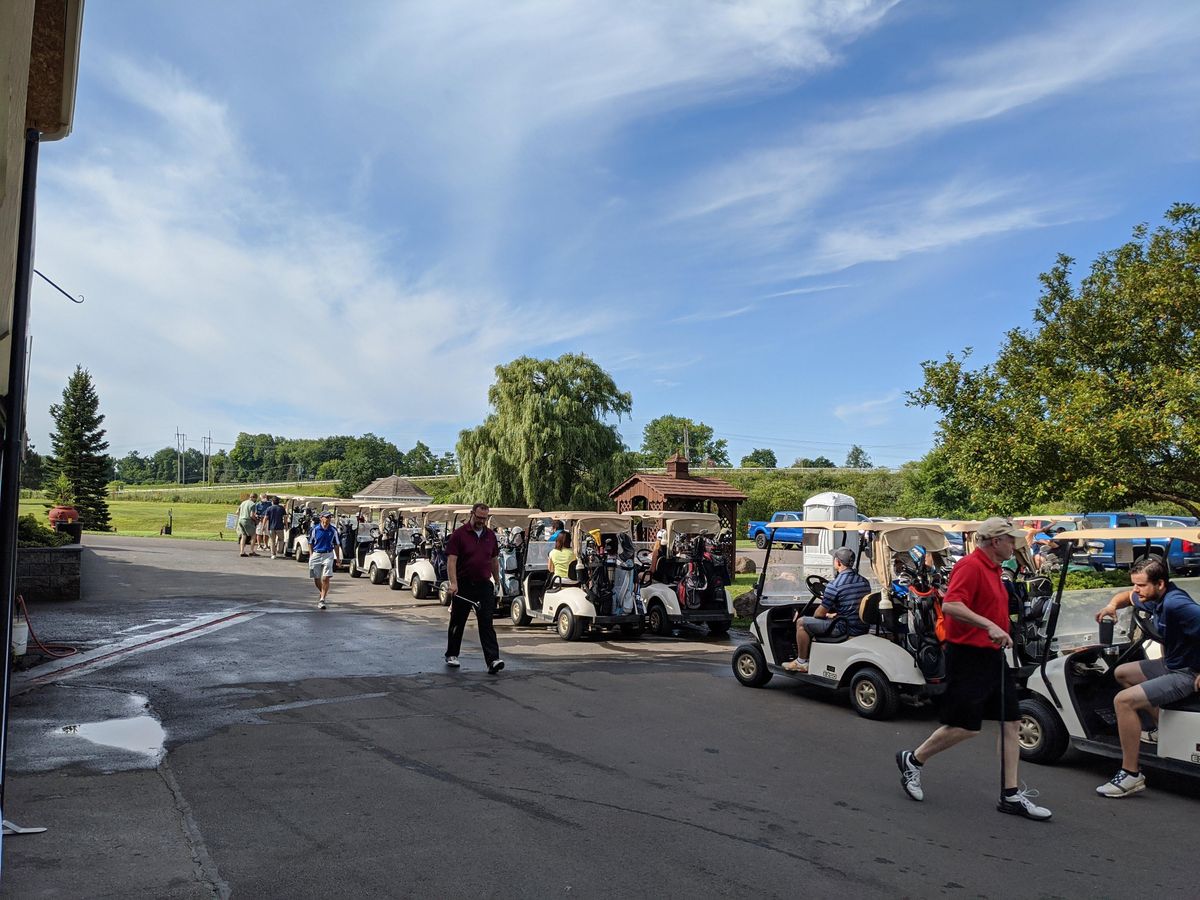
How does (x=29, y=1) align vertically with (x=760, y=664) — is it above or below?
above

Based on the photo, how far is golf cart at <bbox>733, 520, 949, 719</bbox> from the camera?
8.02 m

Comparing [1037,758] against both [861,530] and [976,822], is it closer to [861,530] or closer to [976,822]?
[976,822]

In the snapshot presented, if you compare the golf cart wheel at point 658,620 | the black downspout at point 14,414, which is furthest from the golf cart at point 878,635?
the black downspout at point 14,414

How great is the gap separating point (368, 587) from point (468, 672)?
36.8 ft

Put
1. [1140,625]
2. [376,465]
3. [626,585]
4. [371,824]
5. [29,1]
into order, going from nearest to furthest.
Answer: [29,1]
[371,824]
[1140,625]
[626,585]
[376,465]

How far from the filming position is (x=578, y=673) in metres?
9.99

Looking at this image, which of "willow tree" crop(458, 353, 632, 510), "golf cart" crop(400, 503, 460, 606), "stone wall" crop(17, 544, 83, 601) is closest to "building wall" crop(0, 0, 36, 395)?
"stone wall" crop(17, 544, 83, 601)

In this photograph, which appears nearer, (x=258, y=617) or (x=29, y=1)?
(x=29, y=1)

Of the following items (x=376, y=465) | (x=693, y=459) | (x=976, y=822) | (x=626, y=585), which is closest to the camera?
(x=976, y=822)

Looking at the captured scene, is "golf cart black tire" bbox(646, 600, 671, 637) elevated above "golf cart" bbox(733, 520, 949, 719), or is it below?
below

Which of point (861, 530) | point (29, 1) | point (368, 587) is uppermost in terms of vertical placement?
point (29, 1)

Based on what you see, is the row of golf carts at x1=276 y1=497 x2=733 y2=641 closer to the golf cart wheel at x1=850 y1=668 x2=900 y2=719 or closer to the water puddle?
the golf cart wheel at x1=850 y1=668 x2=900 y2=719

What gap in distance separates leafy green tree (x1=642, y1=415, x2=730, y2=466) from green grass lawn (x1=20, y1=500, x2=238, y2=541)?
53.3 meters

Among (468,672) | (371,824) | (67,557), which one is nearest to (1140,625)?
(371,824)
